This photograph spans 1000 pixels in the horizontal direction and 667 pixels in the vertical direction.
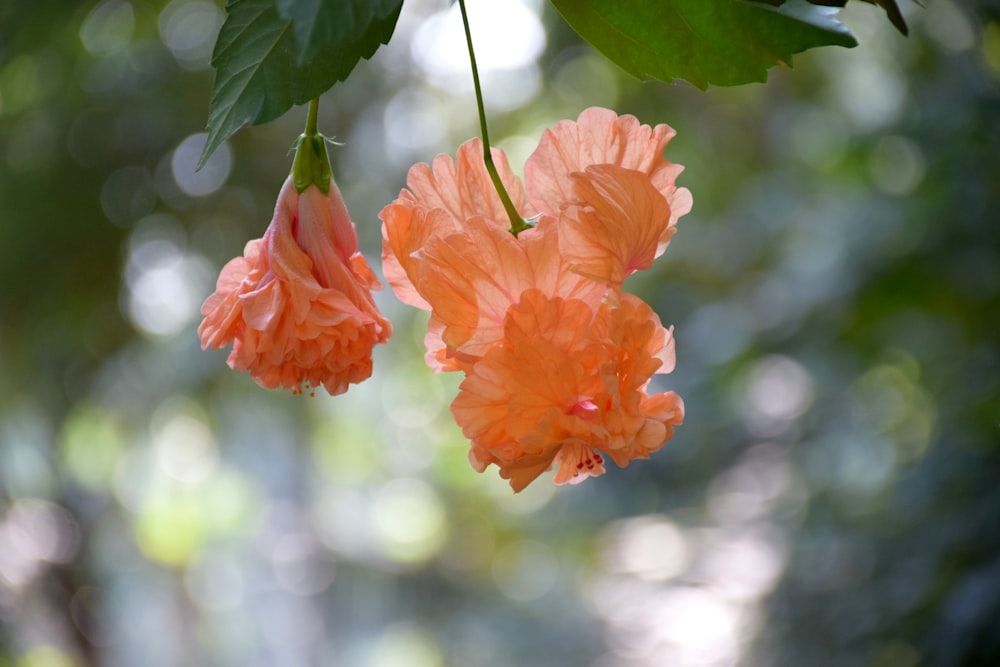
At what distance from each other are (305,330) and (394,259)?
2.5 inches

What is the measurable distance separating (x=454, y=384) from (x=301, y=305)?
14.6 ft

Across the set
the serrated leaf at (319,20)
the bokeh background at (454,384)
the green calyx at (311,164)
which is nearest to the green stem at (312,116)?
the green calyx at (311,164)

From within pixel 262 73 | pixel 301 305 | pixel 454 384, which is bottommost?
pixel 454 384

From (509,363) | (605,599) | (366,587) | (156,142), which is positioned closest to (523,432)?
(509,363)

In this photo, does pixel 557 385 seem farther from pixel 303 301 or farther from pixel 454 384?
pixel 454 384

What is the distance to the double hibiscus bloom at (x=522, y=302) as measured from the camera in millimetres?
421

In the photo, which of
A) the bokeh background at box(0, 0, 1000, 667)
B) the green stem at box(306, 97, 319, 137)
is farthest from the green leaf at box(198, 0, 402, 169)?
the bokeh background at box(0, 0, 1000, 667)

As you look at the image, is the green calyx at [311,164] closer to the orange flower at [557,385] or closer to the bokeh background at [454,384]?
the orange flower at [557,385]

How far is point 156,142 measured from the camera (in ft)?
11.5

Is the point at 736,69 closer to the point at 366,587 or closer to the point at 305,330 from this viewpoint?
the point at 305,330

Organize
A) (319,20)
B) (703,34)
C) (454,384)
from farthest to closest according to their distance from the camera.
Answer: (454,384) → (703,34) → (319,20)

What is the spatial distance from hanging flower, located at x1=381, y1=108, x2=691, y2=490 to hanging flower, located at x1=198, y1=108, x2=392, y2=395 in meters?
0.04

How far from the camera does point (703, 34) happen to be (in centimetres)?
41

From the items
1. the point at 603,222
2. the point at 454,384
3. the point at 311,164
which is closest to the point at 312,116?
the point at 311,164
